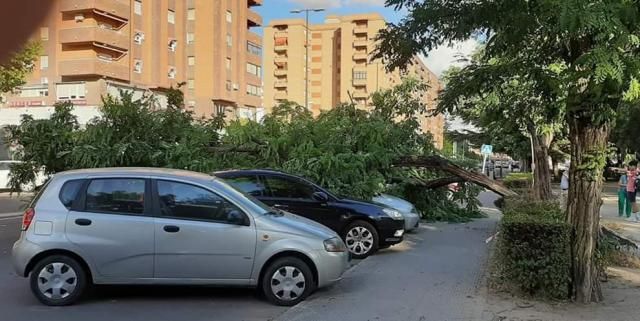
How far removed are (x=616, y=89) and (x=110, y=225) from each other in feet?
18.3

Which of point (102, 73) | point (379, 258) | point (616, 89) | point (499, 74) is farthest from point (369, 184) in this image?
point (102, 73)

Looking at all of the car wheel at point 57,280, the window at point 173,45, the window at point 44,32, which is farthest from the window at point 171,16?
the window at point 44,32

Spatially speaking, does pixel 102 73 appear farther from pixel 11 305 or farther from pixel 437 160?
pixel 11 305

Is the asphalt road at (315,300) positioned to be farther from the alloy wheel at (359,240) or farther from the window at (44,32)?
the window at (44,32)

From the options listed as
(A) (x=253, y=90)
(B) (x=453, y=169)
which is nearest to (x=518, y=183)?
(B) (x=453, y=169)

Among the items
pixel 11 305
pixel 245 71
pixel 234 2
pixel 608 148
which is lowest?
pixel 11 305

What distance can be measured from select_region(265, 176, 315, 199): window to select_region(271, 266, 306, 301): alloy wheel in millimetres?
3897

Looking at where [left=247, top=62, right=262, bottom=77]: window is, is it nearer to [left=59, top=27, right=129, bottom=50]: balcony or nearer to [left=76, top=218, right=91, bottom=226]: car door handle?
[left=76, top=218, right=91, bottom=226]: car door handle

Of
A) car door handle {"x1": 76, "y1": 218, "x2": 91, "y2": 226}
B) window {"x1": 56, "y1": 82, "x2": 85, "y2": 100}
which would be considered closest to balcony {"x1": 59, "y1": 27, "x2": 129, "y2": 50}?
car door handle {"x1": 76, "y1": 218, "x2": 91, "y2": 226}

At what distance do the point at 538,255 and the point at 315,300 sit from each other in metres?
2.64

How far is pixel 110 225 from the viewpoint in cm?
711

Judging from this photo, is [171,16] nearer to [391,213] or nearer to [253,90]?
[253,90]

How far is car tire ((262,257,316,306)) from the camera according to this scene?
7.24 metres

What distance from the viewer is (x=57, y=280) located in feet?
23.2
